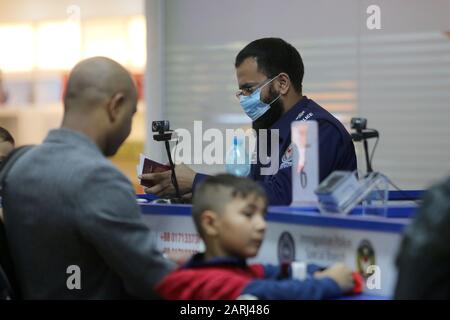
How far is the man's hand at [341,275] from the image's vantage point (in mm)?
2549

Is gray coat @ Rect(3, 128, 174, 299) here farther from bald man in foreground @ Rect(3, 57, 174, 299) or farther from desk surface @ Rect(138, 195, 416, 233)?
desk surface @ Rect(138, 195, 416, 233)

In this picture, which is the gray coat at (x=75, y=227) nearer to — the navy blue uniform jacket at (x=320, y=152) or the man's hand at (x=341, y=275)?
the man's hand at (x=341, y=275)

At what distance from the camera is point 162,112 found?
6.51 metres

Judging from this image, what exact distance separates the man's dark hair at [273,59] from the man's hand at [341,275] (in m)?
1.69

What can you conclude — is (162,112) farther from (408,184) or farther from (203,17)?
(408,184)

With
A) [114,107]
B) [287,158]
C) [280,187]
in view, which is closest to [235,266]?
[114,107]

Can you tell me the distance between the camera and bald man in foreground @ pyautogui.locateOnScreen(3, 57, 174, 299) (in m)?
2.54

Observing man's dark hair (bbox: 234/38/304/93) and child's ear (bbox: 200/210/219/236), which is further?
man's dark hair (bbox: 234/38/304/93)

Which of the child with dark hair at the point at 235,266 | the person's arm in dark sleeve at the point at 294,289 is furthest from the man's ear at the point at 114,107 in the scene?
the person's arm in dark sleeve at the point at 294,289

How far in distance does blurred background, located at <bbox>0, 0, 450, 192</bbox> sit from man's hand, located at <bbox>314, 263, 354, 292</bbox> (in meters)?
2.83

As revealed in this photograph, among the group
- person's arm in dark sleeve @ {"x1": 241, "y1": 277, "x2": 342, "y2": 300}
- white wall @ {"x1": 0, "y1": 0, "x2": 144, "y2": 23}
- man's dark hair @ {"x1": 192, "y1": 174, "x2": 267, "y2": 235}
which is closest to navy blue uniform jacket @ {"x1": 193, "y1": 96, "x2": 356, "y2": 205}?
man's dark hair @ {"x1": 192, "y1": 174, "x2": 267, "y2": 235}

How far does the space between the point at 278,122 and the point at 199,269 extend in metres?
1.61

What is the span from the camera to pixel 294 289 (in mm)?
2453
